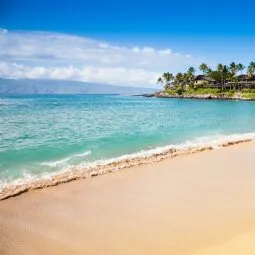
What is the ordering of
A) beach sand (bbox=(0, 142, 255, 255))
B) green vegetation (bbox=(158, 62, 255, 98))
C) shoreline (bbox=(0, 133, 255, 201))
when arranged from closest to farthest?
beach sand (bbox=(0, 142, 255, 255)) → shoreline (bbox=(0, 133, 255, 201)) → green vegetation (bbox=(158, 62, 255, 98))

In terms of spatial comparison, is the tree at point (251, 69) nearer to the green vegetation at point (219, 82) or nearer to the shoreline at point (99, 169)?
the green vegetation at point (219, 82)

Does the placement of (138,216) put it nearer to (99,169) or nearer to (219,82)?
(99,169)

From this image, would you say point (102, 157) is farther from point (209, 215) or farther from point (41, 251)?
point (41, 251)

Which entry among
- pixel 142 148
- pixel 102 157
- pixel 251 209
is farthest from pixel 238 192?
pixel 142 148

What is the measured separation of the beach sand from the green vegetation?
→ 105599 mm

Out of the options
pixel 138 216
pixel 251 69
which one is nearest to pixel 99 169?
pixel 138 216

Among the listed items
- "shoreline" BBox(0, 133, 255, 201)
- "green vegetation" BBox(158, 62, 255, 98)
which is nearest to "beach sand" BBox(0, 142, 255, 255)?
"shoreline" BBox(0, 133, 255, 201)

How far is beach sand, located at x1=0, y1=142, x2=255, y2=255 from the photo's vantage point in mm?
7301

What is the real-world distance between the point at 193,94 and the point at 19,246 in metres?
132

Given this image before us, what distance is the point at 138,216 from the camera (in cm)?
895

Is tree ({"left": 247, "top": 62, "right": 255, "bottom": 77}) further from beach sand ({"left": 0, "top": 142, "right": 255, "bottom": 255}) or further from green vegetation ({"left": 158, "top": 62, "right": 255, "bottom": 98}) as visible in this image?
beach sand ({"left": 0, "top": 142, "right": 255, "bottom": 255})

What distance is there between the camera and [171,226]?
8.27 meters

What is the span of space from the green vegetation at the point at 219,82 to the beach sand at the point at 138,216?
346 ft

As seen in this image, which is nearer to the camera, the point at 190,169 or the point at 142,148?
the point at 190,169
